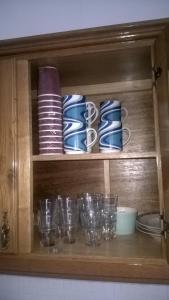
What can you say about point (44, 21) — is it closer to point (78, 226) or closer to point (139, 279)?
point (78, 226)

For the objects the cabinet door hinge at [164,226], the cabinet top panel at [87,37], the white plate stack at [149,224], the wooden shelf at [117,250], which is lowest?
the wooden shelf at [117,250]

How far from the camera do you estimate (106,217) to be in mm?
745

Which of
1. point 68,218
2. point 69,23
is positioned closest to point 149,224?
point 68,218

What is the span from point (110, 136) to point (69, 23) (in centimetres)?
40

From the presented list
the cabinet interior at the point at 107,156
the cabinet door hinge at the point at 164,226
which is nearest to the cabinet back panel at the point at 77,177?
the cabinet interior at the point at 107,156

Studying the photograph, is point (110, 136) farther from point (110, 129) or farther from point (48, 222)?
point (48, 222)

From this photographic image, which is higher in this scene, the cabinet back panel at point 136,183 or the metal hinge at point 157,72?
the metal hinge at point 157,72

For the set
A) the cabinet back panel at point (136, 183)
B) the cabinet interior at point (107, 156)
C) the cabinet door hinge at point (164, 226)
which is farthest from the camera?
the cabinet back panel at point (136, 183)

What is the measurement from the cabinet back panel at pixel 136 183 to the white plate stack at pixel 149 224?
1.7 inches

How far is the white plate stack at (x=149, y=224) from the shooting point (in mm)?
728

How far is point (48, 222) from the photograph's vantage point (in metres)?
0.72

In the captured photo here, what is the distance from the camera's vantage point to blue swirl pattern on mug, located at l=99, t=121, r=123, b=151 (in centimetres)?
70

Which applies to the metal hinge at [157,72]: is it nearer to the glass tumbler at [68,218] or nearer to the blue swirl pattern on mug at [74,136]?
the blue swirl pattern on mug at [74,136]

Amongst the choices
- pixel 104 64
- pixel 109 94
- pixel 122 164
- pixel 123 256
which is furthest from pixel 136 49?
pixel 123 256
